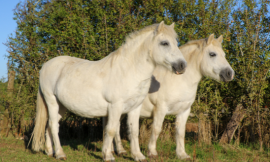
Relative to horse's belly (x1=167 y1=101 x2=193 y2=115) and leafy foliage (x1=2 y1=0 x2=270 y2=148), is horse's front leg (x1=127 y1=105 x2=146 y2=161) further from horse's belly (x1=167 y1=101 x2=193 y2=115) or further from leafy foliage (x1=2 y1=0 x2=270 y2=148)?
leafy foliage (x1=2 y1=0 x2=270 y2=148)

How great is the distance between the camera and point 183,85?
469 centimetres

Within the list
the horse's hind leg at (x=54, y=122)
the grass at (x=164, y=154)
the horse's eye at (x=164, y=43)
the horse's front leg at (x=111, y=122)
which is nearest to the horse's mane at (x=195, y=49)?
the horse's eye at (x=164, y=43)

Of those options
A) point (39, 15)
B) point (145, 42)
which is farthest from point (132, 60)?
point (39, 15)

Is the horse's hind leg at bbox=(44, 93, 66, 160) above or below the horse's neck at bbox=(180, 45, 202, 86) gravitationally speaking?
below

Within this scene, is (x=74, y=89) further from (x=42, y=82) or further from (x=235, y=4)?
(x=235, y=4)

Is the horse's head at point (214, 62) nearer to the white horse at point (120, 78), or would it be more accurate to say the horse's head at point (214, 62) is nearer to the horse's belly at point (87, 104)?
the white horse at point (120, 78)

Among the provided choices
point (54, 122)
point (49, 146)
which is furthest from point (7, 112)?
point (54, 122)

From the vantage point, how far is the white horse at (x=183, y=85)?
4.63 metres

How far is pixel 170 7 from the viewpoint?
714 cm

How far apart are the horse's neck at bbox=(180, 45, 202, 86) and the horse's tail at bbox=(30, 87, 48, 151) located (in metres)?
2.96

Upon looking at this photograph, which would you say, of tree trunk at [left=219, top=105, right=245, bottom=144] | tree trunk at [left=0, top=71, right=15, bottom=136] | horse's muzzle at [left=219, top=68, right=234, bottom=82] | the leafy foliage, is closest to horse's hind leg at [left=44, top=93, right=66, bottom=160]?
the leafy foliage

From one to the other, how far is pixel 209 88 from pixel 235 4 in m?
2.36

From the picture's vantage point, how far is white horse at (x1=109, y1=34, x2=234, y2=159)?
182 inches

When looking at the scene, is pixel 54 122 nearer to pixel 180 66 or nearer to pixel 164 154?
pixel 164 154
